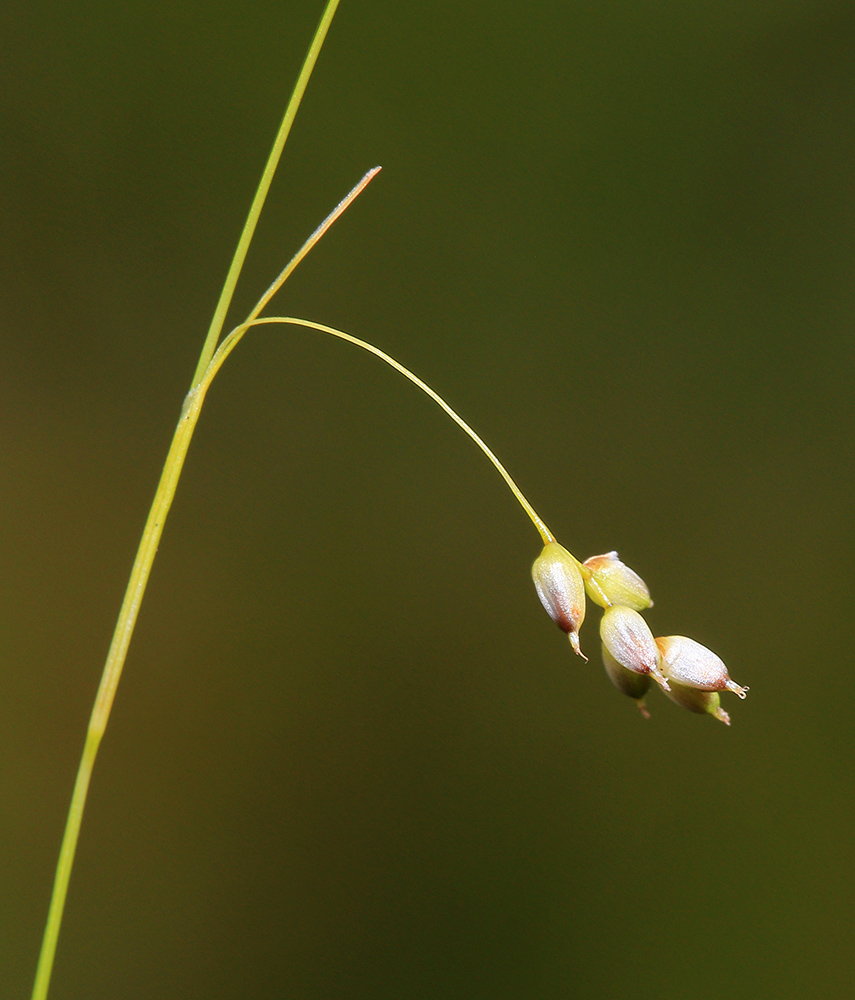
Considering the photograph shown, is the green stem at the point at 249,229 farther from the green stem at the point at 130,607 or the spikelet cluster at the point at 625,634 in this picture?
the spikelet cluster at the point at 625,634

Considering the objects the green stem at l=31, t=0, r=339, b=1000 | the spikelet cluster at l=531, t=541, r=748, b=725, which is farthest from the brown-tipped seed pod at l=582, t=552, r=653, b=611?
Answer: the green stem at l=31, t=0, r=339, b=1000

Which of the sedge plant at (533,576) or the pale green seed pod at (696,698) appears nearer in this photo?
the sedge plant at (533,576)

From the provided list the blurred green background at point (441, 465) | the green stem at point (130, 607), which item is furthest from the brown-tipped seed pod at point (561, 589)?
the blurred green background at point (441, 465)

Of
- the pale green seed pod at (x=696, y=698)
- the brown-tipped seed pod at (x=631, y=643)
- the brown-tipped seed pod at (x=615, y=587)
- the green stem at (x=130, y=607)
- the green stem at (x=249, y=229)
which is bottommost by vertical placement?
the pale green seed pod at (x=696, y=698)

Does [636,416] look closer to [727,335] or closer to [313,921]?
[727,335]

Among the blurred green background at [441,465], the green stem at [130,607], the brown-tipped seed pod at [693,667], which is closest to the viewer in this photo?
the green stem at [130,607]

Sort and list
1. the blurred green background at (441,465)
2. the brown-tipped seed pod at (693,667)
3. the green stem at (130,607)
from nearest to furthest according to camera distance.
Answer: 1. the green stem at (130,607)
2. the brown-tipped seed pod at (693,667)
3. the blurred green background at (441,465)

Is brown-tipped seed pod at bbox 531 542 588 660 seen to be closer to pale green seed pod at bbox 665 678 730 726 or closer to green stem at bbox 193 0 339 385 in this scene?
pale green seed pod at bbox 665 678 730 726

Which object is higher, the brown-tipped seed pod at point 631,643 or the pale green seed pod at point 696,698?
the brown-tipped seed pod at point 631,643

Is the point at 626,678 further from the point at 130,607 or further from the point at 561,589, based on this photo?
the point at 130,607
